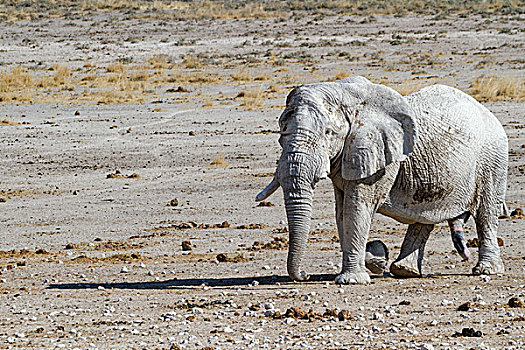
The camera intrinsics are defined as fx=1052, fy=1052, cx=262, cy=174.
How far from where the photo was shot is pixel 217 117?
23750 mm

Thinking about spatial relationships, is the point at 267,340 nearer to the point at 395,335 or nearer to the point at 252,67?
the point at 395,335

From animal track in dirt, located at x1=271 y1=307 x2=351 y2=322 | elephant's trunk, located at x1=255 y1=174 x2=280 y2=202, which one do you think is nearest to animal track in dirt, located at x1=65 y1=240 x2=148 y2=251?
elephant's trunk, located at x1=255 y1=174 x2=280 y2=202

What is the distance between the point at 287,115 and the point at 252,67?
27488 mm

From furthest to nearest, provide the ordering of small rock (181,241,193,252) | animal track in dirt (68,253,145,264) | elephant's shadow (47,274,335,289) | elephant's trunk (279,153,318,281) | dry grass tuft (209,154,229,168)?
1. dry grass tuft (209,154,229,168)
2. small rock (181,241,193,252)
3. animal track in dirt (68,253,145,264)
4. elephant's shadow (47,274,335,289)
5. elephant's trunk (279,153,318,281)

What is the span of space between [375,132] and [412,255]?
1324 millimetres

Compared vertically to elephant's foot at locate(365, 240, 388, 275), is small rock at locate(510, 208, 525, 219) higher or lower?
lower

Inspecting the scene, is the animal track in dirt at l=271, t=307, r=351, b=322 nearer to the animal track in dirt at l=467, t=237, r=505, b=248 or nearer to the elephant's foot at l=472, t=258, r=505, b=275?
the elephant's foot at l=472, t=258, r=505, b=275

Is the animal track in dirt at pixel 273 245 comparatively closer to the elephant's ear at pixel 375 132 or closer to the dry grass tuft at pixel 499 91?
the elephant's ear at pixel 375 132

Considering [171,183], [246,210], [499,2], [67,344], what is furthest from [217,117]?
[499,2]

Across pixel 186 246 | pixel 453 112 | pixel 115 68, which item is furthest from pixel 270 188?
pixel 115 68

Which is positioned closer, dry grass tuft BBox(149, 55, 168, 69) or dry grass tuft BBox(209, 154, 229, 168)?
dry grass tuft BBox(209, 154, 229, 168)

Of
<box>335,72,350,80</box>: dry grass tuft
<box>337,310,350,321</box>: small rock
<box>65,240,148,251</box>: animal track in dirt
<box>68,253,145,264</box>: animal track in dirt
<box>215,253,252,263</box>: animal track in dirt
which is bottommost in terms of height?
<box>335,72,350,80</box>: dry grass tuft

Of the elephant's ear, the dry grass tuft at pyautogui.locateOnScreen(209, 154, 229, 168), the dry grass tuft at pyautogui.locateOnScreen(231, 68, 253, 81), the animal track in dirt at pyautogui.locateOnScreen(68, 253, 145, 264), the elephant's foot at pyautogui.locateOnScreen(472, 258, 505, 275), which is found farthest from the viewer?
the dry grass tuft at pyautogui.locateOnScreen(231, 68, 253, 81)

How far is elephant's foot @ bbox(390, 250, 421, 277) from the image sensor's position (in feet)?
30.9
